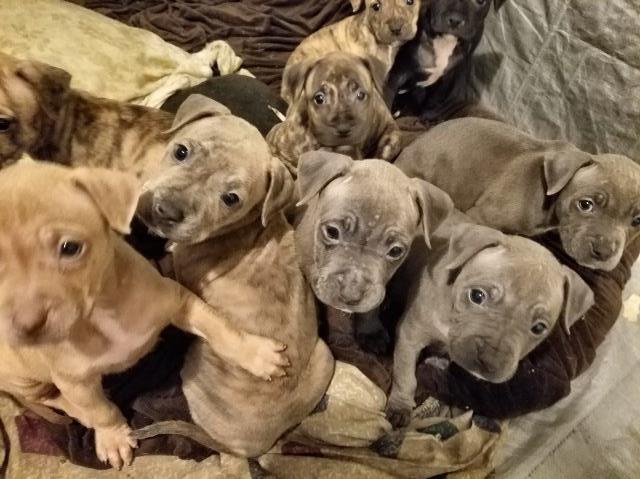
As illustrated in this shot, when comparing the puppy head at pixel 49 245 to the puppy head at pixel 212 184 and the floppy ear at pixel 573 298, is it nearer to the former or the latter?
the puppy head at pixel 212 184

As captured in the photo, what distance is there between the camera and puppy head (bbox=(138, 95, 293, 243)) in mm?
2693

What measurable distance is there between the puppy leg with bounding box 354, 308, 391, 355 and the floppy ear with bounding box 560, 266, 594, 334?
35.7 inches

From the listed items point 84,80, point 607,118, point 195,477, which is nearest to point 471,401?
point 195,477

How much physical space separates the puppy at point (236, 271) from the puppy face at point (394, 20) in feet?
5.42

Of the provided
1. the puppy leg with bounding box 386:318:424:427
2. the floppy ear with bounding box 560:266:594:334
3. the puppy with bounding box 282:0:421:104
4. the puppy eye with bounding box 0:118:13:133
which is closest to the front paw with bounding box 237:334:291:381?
the puppy leg with bounding box 386:318:424:427

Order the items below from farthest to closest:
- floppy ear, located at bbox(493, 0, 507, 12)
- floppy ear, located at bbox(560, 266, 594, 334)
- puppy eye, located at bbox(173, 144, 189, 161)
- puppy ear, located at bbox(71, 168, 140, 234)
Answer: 1. floppy ear, located at bbox(493, 0, 507, 12)
2. puppy eye, located at bbox(173, 144, 189, 161)
3. floppy ear, located at bbox(560, 266, 594, 334)
4. puppy ear, located at bbox(71, 168, 140, 234)

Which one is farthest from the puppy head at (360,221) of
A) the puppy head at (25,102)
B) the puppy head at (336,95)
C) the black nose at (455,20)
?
the black nose at (455,20)

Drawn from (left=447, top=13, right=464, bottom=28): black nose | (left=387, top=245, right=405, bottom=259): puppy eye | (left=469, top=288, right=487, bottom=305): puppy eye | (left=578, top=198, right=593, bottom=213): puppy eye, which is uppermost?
(left=447, top=13, right=464, bottom=28): black nose

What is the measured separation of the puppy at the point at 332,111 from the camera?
3484 mm

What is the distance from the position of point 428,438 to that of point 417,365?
0.37 m

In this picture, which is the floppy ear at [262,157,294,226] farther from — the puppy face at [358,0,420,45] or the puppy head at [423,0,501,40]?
the puppy head at [423,0,501,40]

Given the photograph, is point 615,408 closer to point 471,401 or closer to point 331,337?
point 471,401

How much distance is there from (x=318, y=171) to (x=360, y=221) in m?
0.35

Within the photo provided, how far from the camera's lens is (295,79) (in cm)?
367
